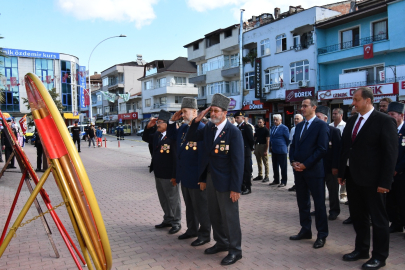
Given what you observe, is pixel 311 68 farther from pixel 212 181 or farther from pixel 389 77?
pixel 212 181

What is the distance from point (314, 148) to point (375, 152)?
98cm

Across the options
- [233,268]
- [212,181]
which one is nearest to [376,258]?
[233,268]

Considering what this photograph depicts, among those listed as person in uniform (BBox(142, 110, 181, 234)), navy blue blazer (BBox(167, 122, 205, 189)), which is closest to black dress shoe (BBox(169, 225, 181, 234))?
person in uniform (BBox(142, 110, 181, 234))

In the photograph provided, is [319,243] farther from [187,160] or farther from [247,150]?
[247,150]

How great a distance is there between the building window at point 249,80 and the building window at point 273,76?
2.10 meters

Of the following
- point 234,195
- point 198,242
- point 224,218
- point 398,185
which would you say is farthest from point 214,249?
point 398,185

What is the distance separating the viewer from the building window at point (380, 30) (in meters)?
24.9

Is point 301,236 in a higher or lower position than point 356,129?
lower

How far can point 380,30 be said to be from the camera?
25281mm

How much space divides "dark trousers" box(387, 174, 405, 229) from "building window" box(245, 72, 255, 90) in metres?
31.2

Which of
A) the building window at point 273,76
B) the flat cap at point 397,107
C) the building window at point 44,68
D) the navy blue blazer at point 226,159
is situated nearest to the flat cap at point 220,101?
the navy blue blazer at point 226,159

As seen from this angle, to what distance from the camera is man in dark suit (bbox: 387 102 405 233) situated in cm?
493

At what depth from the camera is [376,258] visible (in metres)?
3.99

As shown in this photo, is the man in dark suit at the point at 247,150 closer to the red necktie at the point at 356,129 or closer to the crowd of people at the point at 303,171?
the crowd of people at the point at 303,171
